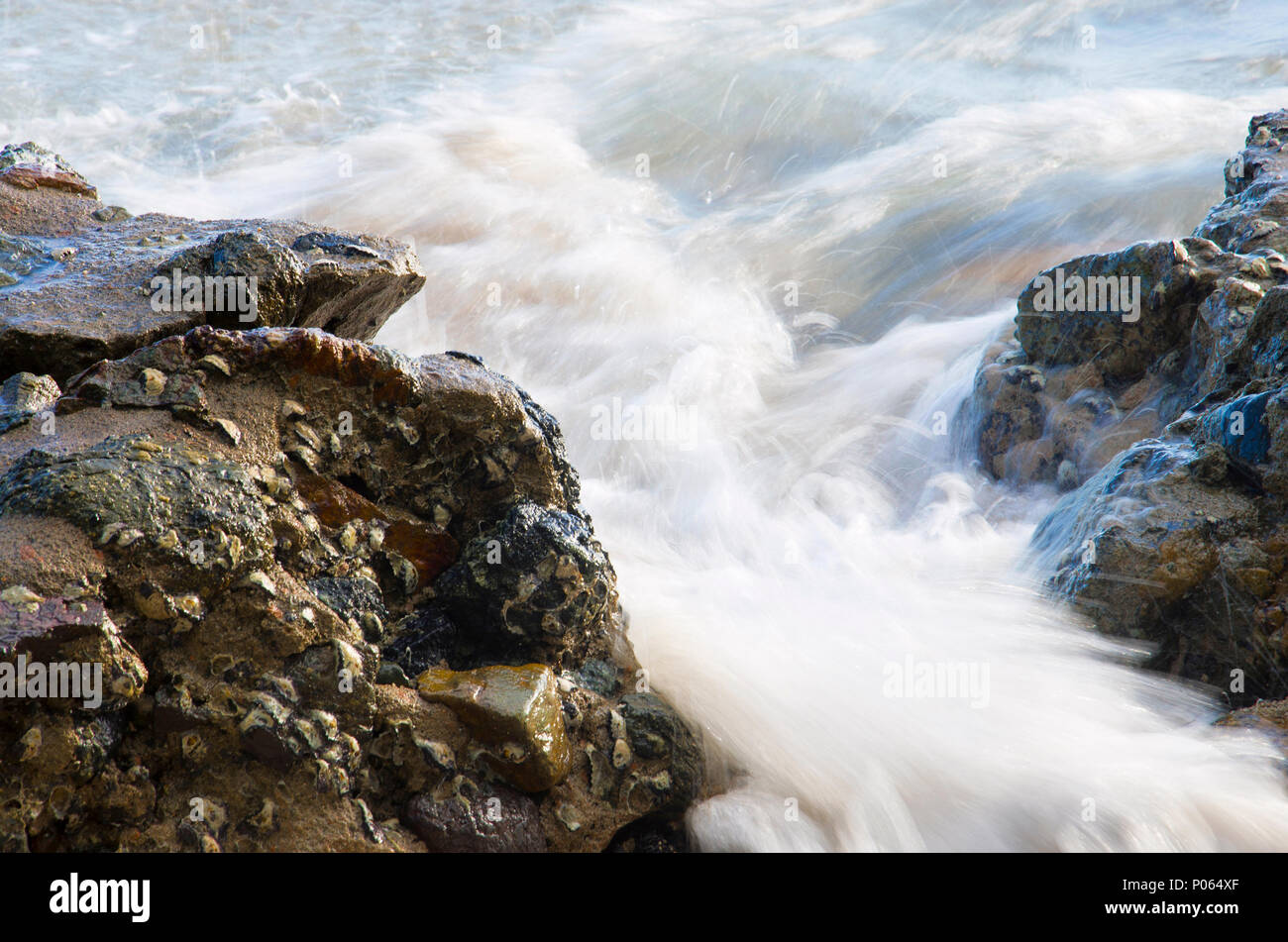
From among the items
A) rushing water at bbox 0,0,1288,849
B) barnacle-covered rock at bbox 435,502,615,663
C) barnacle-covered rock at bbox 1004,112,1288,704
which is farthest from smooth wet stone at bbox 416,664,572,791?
barnacle-covered rock at bbox 1004,112,1288,704

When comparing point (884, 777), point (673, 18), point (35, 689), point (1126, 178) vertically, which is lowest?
point (884, 777)

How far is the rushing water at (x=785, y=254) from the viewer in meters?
3.34

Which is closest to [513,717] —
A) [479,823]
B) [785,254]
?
[479,823]

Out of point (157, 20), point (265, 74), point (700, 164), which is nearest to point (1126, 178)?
point (700, 164)

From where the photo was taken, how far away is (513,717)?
2732 millimetres

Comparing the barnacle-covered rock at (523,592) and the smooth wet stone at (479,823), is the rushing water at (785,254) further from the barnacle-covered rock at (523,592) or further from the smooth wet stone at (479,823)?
the smooth wet stone at (479,823)

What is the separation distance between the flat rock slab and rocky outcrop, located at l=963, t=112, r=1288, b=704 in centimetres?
308

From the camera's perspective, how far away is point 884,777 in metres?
3.28

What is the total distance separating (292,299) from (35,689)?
169 centimetres

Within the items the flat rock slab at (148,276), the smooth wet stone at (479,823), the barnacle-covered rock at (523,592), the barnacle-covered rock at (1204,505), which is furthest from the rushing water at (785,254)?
the flat rock slab at (148,276)

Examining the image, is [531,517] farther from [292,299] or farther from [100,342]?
[100,342]

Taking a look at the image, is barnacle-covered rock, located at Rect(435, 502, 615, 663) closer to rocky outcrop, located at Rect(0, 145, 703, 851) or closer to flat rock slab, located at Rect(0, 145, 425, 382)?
rocky outcrop, located at Rect(0, 145, 703, 851)

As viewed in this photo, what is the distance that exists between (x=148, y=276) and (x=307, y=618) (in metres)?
1.63
